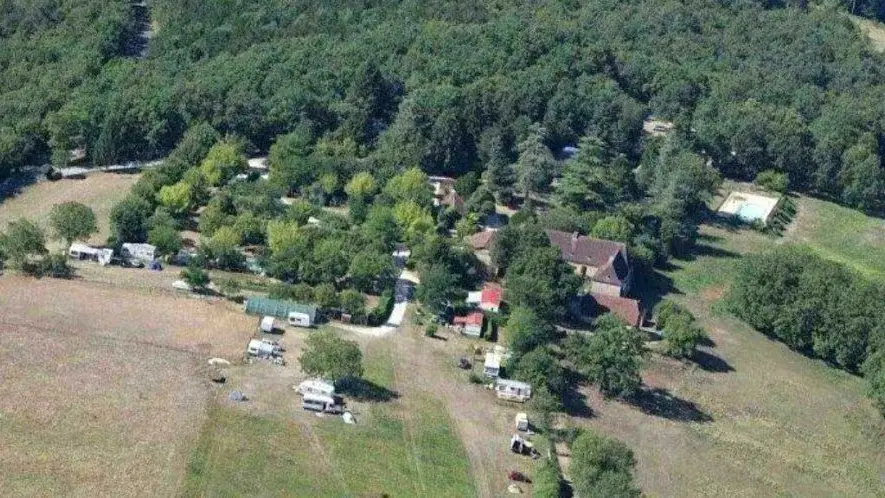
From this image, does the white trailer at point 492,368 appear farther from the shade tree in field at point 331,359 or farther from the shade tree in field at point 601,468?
the shade tree in field at point 601,468

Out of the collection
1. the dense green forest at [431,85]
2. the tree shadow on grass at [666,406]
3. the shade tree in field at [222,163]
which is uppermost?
the dense green forest at [431,85]

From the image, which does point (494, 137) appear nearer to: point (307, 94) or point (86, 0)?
point (307, 94)

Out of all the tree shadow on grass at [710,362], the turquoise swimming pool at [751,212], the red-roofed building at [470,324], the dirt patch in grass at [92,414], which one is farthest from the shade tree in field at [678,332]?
the dirt patch in grass at [92,414]

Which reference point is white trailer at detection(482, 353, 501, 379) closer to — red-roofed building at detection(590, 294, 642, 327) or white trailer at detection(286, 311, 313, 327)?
red-roofed building at detection(590, 294, 642, 327)

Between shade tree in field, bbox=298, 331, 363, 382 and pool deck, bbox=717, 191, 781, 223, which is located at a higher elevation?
pool deck, bbox=717, 191, 781, 223

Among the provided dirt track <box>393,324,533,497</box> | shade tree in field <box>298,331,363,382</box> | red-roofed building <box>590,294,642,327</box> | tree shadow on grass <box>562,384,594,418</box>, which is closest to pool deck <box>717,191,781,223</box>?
red-roofed building <box>590,294,642,327</box>

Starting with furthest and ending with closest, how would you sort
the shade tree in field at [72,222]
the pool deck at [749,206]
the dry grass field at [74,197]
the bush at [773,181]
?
the bush at [773,181] < the pool deck at [749,206] < the dry grass field at [74,197] < the shade tree in field at [72,222]

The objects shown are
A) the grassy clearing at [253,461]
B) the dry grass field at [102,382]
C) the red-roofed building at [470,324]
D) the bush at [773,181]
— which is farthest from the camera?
the bush at [773,181]

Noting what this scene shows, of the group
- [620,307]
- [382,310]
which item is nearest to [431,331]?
[382,310]
